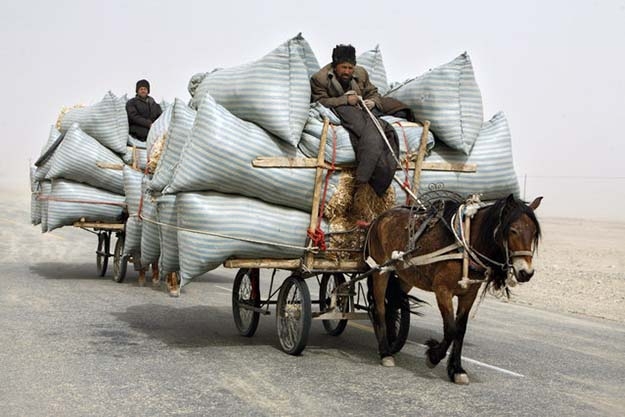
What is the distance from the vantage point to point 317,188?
8.16 metres

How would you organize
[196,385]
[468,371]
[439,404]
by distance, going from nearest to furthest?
[439,404]
[196,385]
[468,371]

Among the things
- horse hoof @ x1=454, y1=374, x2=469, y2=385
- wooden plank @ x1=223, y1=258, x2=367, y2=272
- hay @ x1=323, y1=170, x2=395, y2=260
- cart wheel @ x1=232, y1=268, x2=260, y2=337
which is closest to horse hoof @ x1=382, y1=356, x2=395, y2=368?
horse hoof @ x1=454, y1=374, x2=469, y2=385

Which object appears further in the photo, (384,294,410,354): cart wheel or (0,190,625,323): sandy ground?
(0,190,625,323): sandy ground

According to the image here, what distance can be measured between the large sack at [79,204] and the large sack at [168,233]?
6.51 m

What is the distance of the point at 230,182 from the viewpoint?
7.92 metres

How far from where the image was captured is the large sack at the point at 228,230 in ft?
26.0

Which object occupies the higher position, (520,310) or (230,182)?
(230,182)

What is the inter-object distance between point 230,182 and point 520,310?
708 cm

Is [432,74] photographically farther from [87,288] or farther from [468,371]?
[87,288]

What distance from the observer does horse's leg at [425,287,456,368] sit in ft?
23.6

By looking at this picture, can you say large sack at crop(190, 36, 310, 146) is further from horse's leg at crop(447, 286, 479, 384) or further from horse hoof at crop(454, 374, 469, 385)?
horse hoof at crop(454, 374, 469, 385)

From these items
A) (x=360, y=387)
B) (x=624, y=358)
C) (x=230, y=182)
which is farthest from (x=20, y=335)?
(x=624, y=358)

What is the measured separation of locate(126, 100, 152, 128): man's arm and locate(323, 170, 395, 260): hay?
26.9 feet

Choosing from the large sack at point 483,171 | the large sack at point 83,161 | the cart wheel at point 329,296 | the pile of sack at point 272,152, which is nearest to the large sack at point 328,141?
the pile of sack at point 272,152
